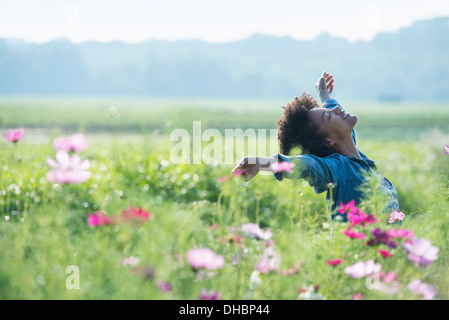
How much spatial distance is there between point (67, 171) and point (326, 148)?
1.36m

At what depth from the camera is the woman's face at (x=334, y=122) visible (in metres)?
2.27

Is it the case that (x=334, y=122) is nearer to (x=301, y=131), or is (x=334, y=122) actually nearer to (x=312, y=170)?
(x=301, y=131)

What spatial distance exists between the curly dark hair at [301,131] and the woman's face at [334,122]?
1.1 inches

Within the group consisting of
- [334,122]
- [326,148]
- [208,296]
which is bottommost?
[208,296]

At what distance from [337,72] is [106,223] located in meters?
127

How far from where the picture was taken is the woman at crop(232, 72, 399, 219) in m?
1.99

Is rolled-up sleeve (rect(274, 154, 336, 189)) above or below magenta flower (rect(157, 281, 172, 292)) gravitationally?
above

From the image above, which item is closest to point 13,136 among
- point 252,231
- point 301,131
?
point 252,231

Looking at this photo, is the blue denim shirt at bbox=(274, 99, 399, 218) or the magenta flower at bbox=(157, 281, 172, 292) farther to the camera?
the blue denim shirt at bbox=(274, 99, 399, 218)

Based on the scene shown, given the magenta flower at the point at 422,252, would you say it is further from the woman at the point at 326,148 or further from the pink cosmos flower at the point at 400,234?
the woman at the point at 326,148

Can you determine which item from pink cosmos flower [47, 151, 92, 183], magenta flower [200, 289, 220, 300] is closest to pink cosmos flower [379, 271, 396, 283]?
magenta flower [200, 289, 220, 300]

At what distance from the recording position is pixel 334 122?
2273 mm

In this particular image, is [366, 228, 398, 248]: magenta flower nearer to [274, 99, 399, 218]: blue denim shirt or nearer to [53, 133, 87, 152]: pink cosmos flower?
[274, 99, 399, 218]: blue denim shirt
